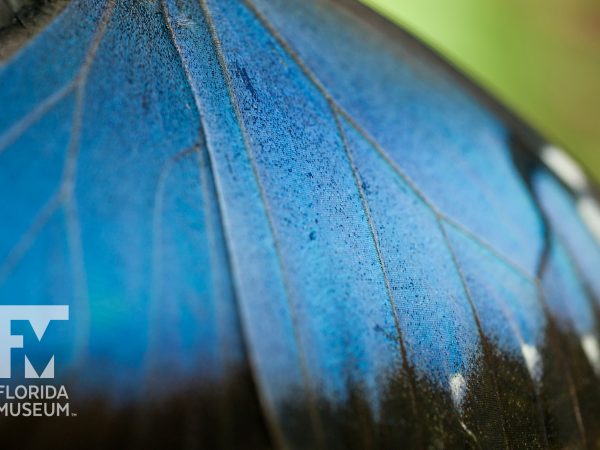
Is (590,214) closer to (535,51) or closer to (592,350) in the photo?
(592,350)

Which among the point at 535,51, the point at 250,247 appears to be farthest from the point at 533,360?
the point at 535,51

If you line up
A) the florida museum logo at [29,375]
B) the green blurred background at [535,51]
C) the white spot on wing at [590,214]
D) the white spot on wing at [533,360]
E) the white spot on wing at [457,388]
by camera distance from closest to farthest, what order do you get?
1. the florida museum logo at [29,375]
2. the white spot on wing at [457,388]
3. the white spot on wing at [533,360]
4. the white spot on wing at [590,214]
5. the green blurred background at [535,51]

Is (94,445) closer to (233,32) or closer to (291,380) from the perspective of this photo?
(291,380)

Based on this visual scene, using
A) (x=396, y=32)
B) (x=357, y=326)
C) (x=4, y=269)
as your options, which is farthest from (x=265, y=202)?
(x=396, y=32)

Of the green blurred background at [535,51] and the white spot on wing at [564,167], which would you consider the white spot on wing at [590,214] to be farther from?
the green blurred background at [535,51]

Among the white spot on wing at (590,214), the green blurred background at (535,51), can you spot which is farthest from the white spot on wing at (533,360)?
the green blurred background at (535,51)

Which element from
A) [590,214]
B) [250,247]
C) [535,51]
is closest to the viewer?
[250,247]
